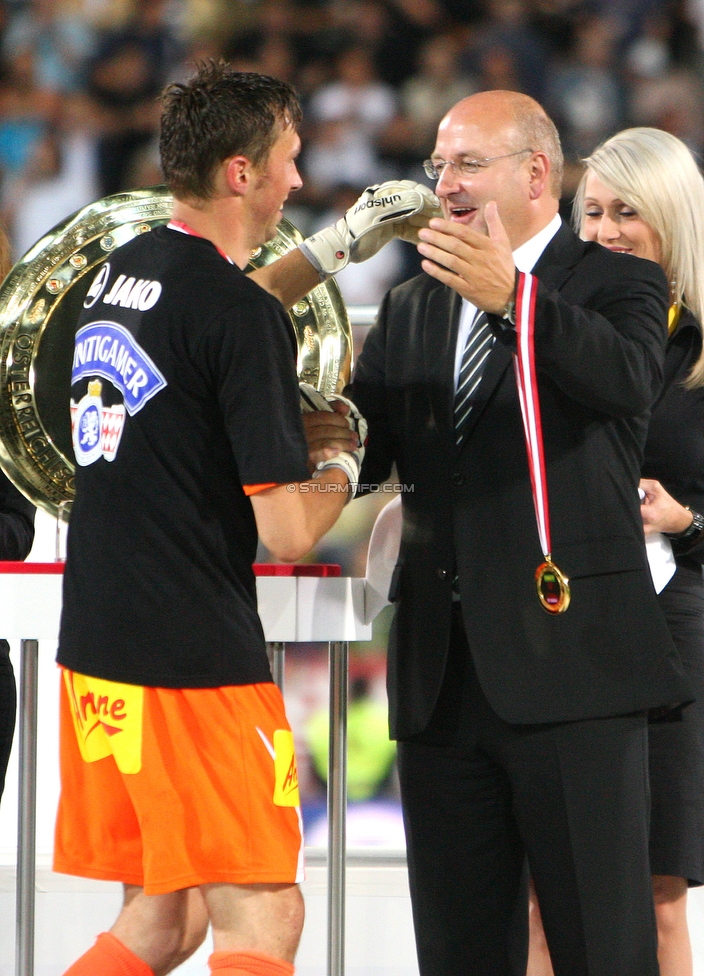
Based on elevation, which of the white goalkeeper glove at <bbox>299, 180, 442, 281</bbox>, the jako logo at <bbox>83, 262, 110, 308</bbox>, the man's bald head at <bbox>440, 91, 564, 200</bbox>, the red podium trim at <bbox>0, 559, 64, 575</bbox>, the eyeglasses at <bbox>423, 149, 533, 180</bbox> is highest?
the man's bald head at <bbox>440, 91, 564, 200</bbox>

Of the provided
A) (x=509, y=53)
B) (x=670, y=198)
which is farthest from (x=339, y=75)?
(x=670, y=198)

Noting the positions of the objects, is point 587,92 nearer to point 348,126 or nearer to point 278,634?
point 348,126

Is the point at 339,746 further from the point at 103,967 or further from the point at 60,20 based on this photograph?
the point at 60,20

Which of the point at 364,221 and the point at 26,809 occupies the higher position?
the point at 364,221

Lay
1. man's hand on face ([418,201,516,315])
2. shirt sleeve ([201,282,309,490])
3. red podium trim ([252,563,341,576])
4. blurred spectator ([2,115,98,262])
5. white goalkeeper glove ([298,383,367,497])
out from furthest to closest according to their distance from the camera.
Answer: blurred spectator ([2,115,98,262]) < red podium trim ([252,563,341,576]) < white goalkeeper glove ([298,383,367,497]) < man's hand on face ([418,201,516,315]) < shirt sleeve ([201,282,309,490])

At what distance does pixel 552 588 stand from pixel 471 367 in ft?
0.96

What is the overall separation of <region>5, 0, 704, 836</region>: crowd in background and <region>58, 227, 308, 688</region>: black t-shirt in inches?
134

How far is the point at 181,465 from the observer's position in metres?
1.25

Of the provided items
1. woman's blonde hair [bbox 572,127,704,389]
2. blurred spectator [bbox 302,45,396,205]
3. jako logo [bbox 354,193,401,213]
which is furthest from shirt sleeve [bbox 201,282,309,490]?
blurred spectator [bbox 302,45,396,205]

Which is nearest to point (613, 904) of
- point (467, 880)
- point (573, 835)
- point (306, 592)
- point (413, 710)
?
point (573, 835)

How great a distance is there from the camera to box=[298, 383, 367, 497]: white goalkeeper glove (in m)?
1.44

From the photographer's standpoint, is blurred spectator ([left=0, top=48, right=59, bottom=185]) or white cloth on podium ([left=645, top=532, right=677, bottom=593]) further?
blurred spectator ([left=0, top=48, right=59, bottom=185])

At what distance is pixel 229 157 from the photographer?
52.9 inches

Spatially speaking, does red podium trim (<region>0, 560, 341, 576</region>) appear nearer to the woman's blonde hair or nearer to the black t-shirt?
the black t-shirt
